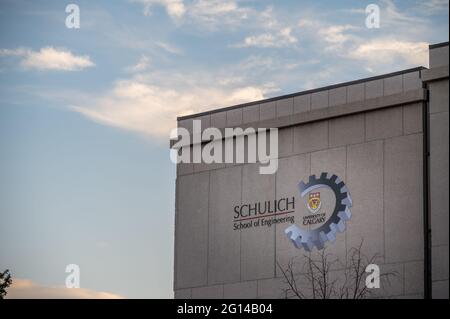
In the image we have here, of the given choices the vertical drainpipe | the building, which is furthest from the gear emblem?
the vertical drainpipe

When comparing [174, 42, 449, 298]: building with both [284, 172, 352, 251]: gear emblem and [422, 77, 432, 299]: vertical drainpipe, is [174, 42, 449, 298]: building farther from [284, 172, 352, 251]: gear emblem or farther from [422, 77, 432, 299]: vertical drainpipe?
[284, 172, 352, 251]: gear emblem

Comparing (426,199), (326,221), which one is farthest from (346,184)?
(426,199)

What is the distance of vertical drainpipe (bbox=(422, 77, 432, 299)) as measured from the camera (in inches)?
1521

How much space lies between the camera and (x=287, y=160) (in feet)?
144

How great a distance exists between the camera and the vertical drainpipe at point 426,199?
38.6m

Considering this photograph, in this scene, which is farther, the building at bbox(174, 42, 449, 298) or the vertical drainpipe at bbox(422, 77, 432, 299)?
the building at bbox(174, 42, 449, 298)

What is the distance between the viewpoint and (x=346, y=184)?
4178 cm

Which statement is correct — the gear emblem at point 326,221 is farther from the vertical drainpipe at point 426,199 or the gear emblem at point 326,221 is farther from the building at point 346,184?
the vertical drainpipe at point 426,199

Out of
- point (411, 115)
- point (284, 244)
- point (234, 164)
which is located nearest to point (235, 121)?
point (234, 164)

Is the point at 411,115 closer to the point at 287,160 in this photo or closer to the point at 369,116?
the point at 369,116

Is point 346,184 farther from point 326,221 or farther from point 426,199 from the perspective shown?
point 426,199

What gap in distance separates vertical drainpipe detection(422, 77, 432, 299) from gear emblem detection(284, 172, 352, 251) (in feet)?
11.0

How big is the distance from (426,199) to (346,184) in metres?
3.67

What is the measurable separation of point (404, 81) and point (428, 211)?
494cm
